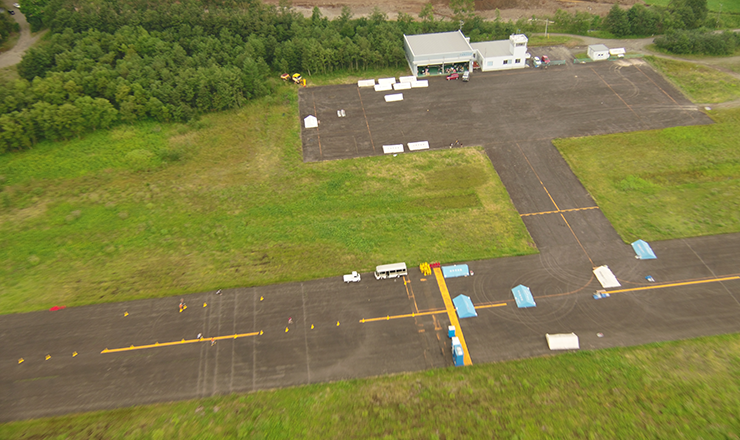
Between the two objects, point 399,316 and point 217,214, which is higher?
point 217,214

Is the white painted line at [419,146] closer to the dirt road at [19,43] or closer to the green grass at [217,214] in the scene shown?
the green grass at [217,214]

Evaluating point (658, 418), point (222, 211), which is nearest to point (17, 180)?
point (222, 211)

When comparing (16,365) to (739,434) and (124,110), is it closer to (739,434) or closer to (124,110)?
(124,110)

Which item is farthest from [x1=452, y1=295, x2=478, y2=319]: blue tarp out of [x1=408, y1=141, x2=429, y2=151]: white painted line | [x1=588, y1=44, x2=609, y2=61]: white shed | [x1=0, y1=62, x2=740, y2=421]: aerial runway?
[x1=588, y1=44, x2=609, y2=61]: white shed

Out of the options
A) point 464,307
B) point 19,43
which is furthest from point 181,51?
point 464,307

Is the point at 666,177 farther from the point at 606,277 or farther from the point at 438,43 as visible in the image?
the point at 438,43

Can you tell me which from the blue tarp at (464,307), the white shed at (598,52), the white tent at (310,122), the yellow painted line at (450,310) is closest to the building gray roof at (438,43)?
the white shed at (598,52)

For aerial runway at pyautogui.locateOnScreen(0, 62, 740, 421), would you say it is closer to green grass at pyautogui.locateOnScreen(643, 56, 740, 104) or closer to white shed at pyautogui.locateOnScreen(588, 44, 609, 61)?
green grass at pyautogui.locateOnScreen(643, 56, 740, 104)
